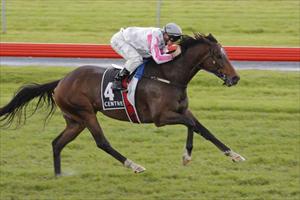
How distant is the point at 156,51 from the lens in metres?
8.05

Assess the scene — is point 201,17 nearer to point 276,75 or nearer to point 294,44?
point 294,44

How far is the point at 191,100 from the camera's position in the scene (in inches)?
562

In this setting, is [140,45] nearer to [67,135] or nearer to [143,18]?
[67,135]

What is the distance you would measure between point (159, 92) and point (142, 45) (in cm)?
58

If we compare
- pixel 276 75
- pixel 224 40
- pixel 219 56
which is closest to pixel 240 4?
pixel 224 40

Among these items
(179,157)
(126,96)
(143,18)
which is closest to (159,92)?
(126,96)

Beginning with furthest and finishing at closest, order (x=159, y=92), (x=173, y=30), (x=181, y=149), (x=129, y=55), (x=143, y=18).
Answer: (x=143, y=18) → (x=181, y=149) → (x=129, y=55) → (x=159, y=92) → (x=173, y=30)

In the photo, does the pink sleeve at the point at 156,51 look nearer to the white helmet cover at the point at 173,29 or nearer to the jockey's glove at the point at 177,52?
the jockey's glove at the point at 177,52

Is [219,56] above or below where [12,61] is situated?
above

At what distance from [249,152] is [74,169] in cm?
286

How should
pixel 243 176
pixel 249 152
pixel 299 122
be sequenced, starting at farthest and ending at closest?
1. pixel 299 122
2. pixel 249 152
3. pixel 243 176

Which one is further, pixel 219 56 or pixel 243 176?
pixel 243 176

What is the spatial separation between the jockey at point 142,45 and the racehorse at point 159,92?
0.56 ft

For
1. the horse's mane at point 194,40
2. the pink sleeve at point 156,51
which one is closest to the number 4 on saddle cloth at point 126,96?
the pink sleeve at point 156,51
